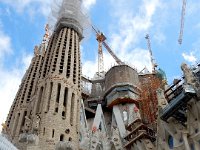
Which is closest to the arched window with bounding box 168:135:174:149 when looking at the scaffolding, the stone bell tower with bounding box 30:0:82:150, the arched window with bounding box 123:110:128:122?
the stone bell tower with bounding box 30:0:82:150

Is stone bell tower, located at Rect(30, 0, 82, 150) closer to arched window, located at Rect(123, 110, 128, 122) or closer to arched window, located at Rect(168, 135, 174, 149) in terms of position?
arched window, located at Rect(123, 110, 128, 122)

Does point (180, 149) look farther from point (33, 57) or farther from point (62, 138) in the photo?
point (33, 57)

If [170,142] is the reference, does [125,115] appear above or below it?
above

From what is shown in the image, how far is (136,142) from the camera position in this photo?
2744 cm

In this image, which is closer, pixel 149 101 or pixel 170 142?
pixel 170 142

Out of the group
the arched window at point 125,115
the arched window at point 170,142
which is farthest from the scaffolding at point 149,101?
the arched window at point 170,142

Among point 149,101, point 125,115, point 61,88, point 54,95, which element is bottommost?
point 54,95

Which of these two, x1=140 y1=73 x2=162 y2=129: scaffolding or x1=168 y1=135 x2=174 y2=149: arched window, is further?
x1=140 y1=73 x2=162 y2=129: scaffolding

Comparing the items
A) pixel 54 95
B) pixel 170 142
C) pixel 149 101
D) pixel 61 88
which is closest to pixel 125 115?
pixel 149 101

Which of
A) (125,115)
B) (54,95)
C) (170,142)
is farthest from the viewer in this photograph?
(125,115)

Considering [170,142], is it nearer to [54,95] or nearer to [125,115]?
[54,95]

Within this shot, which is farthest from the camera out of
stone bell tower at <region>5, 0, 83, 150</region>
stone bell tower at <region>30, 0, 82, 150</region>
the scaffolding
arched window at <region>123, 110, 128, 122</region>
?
arched window at <region>123, 110, 128, 122</region>

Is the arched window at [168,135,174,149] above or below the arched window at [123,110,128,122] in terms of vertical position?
below

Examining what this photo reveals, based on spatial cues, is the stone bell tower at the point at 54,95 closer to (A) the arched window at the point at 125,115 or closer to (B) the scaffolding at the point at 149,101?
(A) the arched window at the point at 125,115
